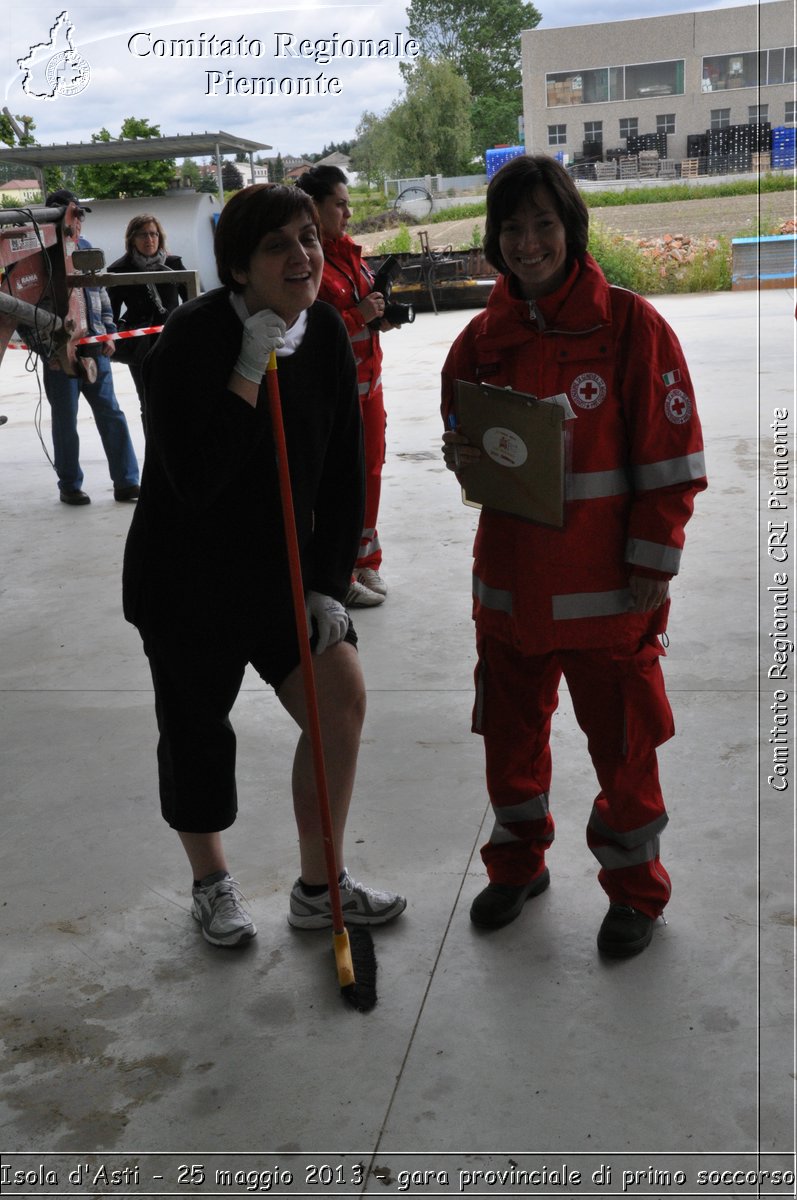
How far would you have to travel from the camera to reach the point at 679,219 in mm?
23516

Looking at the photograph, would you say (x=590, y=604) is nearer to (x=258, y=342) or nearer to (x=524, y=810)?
(x=524, y=810)

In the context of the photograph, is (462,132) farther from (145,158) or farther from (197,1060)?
(197,1060)

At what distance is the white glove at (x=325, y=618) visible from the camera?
234 cm

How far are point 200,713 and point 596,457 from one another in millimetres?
1003

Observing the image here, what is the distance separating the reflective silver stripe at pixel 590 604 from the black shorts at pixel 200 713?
1.62 feet

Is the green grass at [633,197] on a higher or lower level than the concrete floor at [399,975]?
higher

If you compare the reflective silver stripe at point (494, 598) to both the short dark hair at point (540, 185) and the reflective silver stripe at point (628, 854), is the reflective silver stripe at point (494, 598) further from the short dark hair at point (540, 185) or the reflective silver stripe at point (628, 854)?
the short dark hair at point (540, 185)

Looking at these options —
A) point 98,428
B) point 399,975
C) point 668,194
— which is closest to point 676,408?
point 399,975

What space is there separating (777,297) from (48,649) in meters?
11.9

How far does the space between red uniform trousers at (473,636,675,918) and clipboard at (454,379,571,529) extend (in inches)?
12.5

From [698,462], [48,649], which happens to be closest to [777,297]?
[48,649]

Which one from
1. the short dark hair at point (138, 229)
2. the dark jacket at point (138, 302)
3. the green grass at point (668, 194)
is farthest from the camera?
the green grass at point (668, 194)

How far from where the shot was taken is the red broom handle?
2160 mm

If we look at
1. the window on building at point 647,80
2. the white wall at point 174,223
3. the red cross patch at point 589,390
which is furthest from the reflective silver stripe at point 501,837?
the window on building at point 647,80
